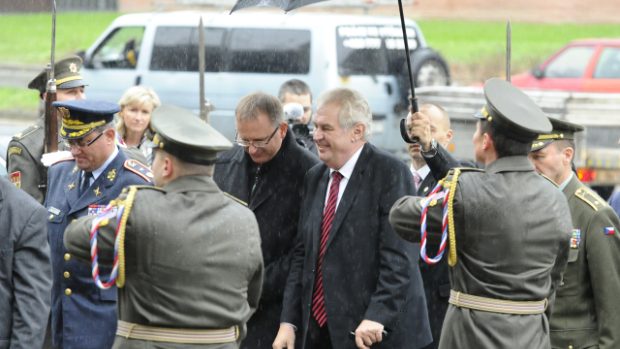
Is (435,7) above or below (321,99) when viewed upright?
below

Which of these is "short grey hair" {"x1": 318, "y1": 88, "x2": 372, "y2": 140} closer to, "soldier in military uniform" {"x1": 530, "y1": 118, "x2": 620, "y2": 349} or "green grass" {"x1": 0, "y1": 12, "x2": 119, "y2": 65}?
"soldier in military uniform" {"x1": 530, "y1": 118, "x2": 620, "y2": 349}

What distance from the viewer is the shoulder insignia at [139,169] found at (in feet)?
21.5

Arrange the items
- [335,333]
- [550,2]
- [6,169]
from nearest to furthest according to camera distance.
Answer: [335,333] < [6,169] < [550,2]

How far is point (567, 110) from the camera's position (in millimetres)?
14695

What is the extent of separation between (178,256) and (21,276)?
1063 millimetres

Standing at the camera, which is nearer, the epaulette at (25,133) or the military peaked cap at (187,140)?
the military peaked cap at (187,140)

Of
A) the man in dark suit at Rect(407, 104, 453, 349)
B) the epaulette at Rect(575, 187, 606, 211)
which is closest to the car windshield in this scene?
the man in dark suit at Rect(407, 104, 453, 349)

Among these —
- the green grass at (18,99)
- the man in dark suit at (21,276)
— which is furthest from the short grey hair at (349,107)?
the green grass at (18,99)

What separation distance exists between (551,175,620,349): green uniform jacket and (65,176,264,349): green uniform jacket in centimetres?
217

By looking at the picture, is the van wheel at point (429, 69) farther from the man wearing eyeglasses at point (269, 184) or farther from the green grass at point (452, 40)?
the man wearing eyeglasses at point (269, 184)

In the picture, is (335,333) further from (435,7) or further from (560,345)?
(435,7)

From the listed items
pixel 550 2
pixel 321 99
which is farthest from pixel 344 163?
pixel 550 2

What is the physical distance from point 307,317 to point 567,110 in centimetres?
855

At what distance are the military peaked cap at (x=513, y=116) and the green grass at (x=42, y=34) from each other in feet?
75.1
